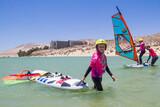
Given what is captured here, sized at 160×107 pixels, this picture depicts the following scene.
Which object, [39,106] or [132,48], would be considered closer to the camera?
[39,106]

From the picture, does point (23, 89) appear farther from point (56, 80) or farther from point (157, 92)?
point (157, 92)

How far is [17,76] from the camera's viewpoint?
15.5 meters

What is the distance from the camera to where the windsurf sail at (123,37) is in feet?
73.9

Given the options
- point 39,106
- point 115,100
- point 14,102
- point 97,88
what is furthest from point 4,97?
point 115,100

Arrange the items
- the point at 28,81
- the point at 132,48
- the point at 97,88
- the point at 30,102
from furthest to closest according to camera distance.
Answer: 1. the point at 132,48
2. the point at 28,81
3. the point at 97,88
4. the point at 30,102

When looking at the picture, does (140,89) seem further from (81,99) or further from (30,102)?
(30,102)

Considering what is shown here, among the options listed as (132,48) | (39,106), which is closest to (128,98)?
(39,106)

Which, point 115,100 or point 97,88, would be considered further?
point 97,88

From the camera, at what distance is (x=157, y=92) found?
1009 centimetres

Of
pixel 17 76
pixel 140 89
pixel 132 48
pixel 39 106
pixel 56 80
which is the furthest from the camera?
pixel 132 48

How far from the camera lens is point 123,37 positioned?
899 inches

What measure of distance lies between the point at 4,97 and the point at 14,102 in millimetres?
1164

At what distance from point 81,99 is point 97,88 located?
2.81 ft

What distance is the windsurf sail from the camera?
73.9 ft
